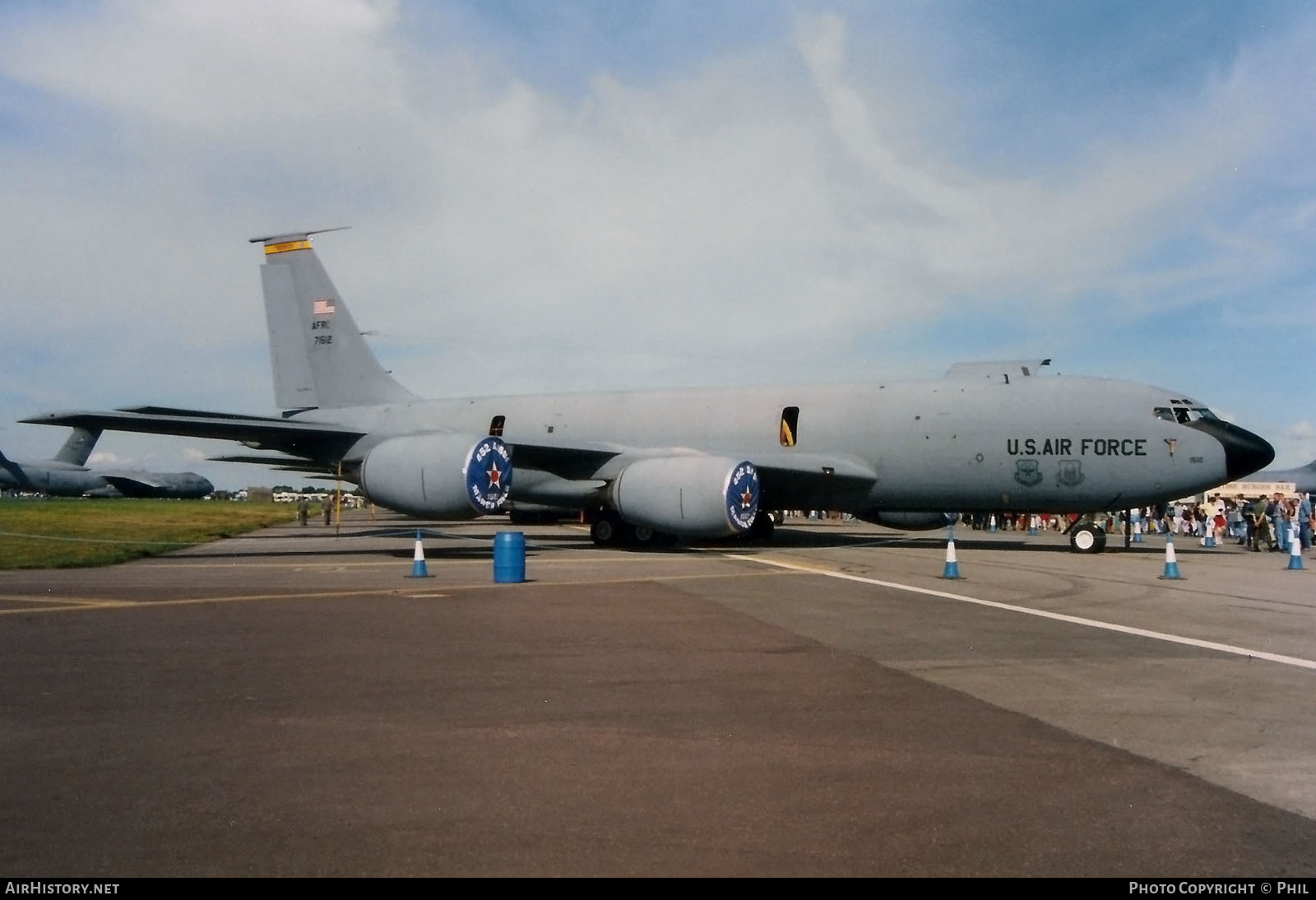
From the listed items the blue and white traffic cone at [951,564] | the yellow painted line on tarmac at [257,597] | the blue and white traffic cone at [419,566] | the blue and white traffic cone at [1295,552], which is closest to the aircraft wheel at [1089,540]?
the blue and white traffic cone at [1295,552]

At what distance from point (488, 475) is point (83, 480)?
81.4m

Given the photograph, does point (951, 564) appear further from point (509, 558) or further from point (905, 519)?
point (905, 519)

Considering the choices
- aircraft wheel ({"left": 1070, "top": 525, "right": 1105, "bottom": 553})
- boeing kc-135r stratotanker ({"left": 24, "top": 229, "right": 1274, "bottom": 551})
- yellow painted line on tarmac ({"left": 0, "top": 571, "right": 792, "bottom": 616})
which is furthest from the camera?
aircraft wheel ({"left": 1070, "top": 525, "right": 1105, "bottom": 553})

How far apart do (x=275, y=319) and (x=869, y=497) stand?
17.6 metres

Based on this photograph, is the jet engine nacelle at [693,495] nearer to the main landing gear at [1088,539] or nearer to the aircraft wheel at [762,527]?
the aircraft wheel at [762,527]

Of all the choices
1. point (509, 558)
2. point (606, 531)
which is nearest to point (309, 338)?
point (606, 531)

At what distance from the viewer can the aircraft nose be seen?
20.8 m

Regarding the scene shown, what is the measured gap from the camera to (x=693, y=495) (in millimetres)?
20531

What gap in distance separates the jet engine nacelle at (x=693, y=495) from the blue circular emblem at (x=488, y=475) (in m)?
2.81

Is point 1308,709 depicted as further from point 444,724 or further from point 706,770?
point 444,724

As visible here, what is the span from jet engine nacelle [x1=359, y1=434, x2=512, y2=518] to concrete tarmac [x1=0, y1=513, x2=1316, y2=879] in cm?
719

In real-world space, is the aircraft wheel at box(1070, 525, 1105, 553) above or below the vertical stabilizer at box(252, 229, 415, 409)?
below

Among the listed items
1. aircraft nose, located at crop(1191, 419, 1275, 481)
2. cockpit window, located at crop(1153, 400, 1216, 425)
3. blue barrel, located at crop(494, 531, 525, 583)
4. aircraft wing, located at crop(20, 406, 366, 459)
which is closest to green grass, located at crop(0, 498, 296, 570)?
aircraft wing, located at crop(20, 406, 366, 459)

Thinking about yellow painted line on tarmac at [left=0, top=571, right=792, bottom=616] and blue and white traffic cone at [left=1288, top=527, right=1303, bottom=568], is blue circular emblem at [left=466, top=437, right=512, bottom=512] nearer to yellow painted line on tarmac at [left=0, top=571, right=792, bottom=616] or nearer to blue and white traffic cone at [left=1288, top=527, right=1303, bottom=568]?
yellow painted line on tarmac at [left=0, top=571, right=792, bottom=616]
